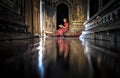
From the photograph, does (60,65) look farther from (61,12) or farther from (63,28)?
(61,12)

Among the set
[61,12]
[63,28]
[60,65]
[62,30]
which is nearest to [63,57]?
[60,65]

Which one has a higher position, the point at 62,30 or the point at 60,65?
the point at 62,30

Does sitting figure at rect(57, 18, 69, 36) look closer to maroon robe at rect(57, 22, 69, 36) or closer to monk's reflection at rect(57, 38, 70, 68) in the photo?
maroon robe at rect(57, 22, 69, 36)

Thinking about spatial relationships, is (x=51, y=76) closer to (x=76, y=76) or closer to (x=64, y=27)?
(x=76, y=76)

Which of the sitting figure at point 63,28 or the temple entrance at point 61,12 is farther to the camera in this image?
the temple entrance at point 61,12

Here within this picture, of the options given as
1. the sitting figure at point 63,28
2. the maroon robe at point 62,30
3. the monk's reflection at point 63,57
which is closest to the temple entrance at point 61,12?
A: the sitting figure at point 63,28

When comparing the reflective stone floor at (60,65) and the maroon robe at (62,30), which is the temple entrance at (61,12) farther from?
the reflective stone floor at (60,65)

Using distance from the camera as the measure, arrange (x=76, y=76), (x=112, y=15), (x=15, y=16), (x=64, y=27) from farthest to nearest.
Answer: (x=64, y=27) → (x=15, y=16) → (x=112, y=15) → (x=76, y=76)

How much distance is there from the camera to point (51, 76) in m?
0.45

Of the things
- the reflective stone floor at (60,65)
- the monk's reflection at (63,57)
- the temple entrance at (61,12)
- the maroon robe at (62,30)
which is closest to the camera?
the reflective stone floor at (60,65)

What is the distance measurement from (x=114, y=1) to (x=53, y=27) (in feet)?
36.9

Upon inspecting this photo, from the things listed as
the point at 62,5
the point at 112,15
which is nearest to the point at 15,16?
the point at 112,15

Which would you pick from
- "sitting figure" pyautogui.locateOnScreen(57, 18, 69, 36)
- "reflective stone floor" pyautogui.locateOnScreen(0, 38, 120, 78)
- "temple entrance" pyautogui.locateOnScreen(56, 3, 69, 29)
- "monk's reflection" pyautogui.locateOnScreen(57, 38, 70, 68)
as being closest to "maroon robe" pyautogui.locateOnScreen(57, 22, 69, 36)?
"sitting figure" pyautogui.locateOnScreen(57, 18, 69, 36)

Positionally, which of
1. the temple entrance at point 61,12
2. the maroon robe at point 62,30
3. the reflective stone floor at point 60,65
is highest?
the temple entrance at point 61,12
